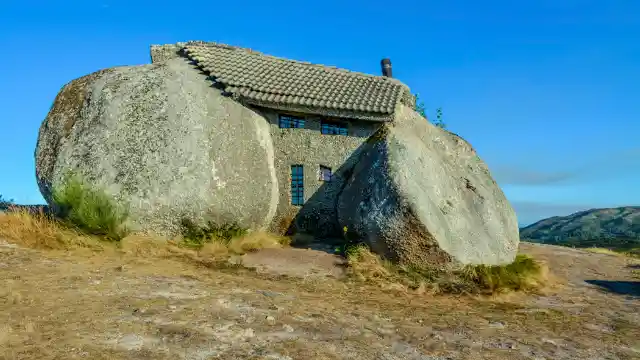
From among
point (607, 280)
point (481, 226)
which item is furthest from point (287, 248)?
point (607, 280)

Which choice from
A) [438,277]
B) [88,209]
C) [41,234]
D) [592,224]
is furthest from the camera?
[592,224]

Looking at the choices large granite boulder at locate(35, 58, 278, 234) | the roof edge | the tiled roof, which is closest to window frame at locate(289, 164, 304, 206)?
large granite boulder at locate(35, 58, 278, 234)

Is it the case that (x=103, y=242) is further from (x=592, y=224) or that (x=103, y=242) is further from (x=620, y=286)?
(x=592, y=224)

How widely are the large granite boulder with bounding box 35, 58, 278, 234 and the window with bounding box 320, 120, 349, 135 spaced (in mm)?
2020

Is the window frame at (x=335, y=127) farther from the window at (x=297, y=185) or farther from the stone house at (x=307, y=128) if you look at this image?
the window at (x=297, y=185)

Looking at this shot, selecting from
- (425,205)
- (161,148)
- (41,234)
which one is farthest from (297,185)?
(41,234)

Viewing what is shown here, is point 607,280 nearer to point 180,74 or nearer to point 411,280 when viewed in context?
point 411,280

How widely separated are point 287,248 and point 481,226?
5035 mm

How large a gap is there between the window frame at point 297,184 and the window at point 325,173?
1.97 feet

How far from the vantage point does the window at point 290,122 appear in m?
15.0

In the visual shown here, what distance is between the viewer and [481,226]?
12109mm

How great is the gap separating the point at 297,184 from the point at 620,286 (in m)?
9.28

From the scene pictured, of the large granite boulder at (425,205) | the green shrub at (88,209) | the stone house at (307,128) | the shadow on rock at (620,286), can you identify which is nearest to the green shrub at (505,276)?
the large granite boulder at (425,205)

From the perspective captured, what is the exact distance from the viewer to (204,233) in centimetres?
1221
